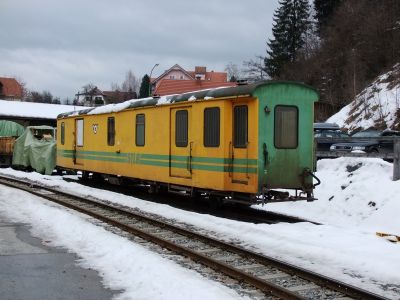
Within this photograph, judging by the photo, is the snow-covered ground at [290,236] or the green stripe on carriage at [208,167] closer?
the snow-covered ground at [290,236]

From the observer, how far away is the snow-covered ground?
6.66 metres

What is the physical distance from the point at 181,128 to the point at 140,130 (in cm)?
252

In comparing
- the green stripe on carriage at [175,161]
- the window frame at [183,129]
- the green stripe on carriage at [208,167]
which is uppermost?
the window frame at [183,129]

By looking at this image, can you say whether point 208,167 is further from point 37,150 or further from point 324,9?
point 324,9

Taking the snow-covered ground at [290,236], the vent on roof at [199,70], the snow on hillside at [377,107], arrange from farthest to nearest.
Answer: the vent on roof at [199,70] → the snow on hillside at [377,107] → the snow-covered ground at [290,236]

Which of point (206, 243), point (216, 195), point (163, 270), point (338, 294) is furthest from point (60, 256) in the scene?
point (216, 195)

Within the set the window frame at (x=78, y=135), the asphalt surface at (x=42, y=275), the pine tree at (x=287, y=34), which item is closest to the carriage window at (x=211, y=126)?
the asphalt surface at (x=42, y=275)

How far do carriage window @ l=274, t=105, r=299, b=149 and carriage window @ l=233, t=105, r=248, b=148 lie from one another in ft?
2.32

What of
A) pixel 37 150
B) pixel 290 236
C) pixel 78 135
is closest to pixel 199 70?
pixel 37 150

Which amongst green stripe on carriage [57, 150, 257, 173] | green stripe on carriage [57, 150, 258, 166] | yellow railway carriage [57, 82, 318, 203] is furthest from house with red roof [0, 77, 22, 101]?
yellow railway carriage [57, 82, 318, 203]

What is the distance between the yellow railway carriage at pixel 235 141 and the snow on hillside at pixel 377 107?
2328 cm

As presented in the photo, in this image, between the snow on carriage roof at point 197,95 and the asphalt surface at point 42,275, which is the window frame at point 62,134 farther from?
the asphalt surface at point 42,275

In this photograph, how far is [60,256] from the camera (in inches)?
318

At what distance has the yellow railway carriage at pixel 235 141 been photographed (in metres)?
11.4
